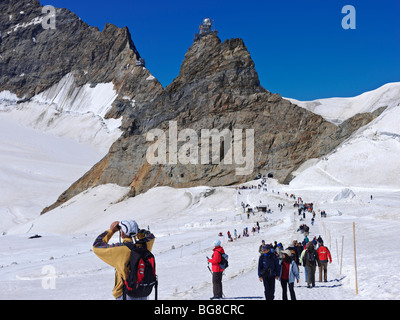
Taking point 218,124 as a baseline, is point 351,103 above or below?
above

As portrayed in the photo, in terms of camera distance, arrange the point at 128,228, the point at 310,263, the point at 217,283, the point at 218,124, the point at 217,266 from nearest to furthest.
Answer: the point at 128,228 → the point at 217,266 → the point at 217,283 → the point at 310,263 → the point at 218,124

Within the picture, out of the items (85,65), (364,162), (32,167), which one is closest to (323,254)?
(364,162)

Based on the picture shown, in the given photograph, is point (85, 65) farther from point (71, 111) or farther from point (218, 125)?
point (218, 125)

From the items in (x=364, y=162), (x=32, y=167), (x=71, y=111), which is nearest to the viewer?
(x=364, y=162)

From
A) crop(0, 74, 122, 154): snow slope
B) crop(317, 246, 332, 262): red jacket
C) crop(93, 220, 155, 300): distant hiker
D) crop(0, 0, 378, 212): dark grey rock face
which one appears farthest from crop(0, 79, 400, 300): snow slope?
crop(0, 74, 122, 154): snow slope

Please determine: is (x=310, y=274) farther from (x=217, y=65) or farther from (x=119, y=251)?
(x=217, y=65)

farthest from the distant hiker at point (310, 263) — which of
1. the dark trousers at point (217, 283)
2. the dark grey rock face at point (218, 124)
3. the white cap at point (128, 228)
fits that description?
the dark grey rock face at point (218, 124)

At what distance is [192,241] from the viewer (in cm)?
2633

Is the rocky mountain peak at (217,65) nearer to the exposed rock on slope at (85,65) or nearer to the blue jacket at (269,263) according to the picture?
the blue jacket at (269,263)

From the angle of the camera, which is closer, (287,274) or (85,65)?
(287,274)

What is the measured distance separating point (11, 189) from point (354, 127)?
71.6 m

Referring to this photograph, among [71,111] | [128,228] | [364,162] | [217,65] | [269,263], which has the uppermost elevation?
[71,111]

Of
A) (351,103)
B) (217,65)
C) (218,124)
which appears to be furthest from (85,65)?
(218,124)
